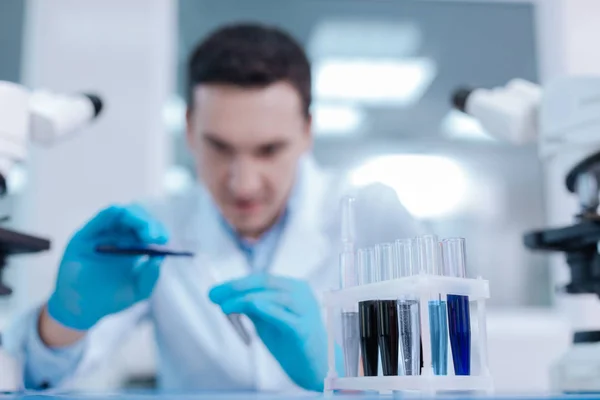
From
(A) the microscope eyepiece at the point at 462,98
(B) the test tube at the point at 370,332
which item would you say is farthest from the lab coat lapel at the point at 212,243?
(B) the test tube at the point at 370,332

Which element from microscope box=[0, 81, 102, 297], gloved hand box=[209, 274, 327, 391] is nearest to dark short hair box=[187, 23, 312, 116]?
microscope box=[0, 81, 102, 297]

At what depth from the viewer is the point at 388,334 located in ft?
2.43

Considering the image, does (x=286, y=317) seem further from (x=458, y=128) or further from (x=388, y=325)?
(x=458, y=128)

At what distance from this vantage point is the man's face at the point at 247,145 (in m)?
1.42

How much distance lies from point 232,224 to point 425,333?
910 mm

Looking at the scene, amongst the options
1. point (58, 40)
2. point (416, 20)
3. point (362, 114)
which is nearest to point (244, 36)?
point (58, 40)

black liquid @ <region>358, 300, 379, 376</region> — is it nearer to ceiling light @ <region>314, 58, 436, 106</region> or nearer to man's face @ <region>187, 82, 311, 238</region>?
man's face @ <region>187, 82, 311, 238</region>

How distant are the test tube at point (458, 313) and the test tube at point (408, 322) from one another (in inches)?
1.6

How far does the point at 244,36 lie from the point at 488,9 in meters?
1.35

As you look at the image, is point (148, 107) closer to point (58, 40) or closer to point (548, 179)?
point (58, 40)

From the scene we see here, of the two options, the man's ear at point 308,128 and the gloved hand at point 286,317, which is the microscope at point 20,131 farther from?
the man's ear at point 308,128

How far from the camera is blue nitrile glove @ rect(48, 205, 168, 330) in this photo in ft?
3.28

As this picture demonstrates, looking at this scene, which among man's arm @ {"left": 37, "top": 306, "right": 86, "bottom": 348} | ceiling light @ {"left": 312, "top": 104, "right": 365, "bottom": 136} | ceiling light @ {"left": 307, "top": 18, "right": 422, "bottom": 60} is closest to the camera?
man's arm @ {"left": 37, "top": 306, "right": 86, "bottom": 348}

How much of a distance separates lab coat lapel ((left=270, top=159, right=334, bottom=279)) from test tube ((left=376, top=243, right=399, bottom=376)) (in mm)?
697
